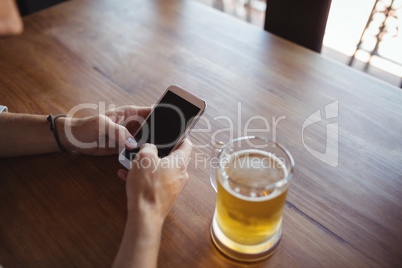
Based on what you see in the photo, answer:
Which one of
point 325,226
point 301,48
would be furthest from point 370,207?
point 301,48

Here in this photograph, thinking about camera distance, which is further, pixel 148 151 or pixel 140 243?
pixel 148 151

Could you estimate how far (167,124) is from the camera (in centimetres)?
81

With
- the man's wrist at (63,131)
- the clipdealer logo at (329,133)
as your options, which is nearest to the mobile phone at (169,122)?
the man's wrist at (63,131)

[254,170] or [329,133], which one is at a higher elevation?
[254,170]

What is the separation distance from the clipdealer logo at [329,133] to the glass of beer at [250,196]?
0.24 meters

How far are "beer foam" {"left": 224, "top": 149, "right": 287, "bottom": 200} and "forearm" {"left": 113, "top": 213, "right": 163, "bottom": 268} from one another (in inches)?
6.3

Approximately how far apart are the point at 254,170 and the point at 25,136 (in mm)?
560

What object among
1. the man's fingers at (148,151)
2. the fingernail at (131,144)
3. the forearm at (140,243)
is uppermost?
the man's fingers at (148,151)

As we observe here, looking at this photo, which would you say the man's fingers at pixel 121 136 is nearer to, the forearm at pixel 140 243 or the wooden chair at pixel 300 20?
the forearm at pixel 140 243

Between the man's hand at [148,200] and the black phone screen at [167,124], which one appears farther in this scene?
the black phone screen at [167,124]

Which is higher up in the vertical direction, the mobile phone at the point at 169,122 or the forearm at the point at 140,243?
the mobile phone at the point at 169,122

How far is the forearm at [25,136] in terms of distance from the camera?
0.82 m

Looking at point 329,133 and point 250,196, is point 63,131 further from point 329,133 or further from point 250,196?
point 329,133

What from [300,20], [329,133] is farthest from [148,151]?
[300,20]
